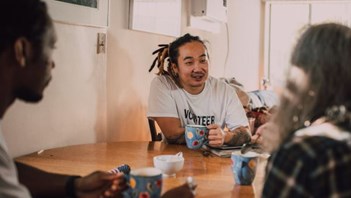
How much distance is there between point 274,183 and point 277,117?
15cm

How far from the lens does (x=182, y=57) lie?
2236mm

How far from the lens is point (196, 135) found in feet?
5.57

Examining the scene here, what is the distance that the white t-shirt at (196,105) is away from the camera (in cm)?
212

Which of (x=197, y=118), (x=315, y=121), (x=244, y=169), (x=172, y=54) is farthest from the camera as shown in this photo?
(x=172, y=54)

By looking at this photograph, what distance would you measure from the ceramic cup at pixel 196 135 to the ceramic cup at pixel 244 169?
423mm

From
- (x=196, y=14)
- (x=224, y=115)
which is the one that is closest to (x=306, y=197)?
(x=224, y=115)

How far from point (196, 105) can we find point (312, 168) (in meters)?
1.52

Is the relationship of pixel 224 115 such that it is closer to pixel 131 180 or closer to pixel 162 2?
pixel 162 2

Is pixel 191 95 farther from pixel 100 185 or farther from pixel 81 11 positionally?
pixel 100 185

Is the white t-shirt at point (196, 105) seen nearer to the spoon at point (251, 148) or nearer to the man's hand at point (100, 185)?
the spoon at point (251, 148)

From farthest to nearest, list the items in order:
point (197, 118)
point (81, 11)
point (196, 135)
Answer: point (197, 118)
point (81, 11)
point (196, 135)

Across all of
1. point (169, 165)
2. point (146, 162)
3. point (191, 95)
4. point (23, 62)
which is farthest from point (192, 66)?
point (23, 62)

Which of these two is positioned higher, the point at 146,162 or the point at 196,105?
the point at 196,105

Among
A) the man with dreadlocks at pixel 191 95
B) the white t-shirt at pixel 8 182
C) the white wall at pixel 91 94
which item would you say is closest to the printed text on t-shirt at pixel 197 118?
the man with dreadlocks at pixel 191 95
